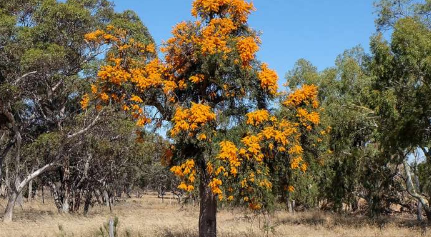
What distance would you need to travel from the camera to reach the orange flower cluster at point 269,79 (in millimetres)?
14906

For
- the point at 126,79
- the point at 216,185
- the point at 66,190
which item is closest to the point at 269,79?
the point at 216,185

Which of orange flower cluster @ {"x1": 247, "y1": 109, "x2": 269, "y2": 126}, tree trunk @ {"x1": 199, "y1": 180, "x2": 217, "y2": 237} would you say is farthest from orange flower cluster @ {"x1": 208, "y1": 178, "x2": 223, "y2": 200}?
tree trunk @ {"x1": 199, "y1": 180, "x2": 217, "y2": 237}

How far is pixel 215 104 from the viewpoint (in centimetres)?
1560

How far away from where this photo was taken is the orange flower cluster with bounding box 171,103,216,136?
13.0 metres

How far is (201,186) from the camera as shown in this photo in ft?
52.8

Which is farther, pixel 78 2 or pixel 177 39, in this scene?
pixel 78 2

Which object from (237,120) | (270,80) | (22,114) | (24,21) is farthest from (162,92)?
(22,114)

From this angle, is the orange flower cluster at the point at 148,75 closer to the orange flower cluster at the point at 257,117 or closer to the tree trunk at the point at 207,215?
the orange flower cluster at the point at 257,117

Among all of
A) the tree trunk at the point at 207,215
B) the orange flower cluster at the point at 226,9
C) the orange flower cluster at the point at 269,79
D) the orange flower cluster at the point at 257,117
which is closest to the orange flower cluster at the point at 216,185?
the orange flower cluster at the point at 257,117

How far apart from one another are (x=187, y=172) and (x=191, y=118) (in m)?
1.69

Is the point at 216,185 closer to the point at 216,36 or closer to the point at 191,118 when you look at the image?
the point at 191,118

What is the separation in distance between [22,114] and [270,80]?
76.7ft

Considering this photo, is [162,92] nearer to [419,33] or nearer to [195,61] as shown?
[195,61]

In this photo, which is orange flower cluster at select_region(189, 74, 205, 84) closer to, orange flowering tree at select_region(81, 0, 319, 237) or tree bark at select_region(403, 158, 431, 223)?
orange flowering tree at select_region(81, 0, 319, 237)
